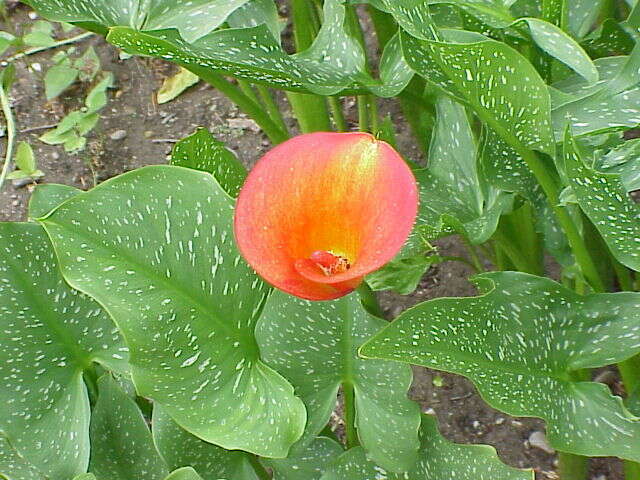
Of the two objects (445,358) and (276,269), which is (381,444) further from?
(276,269)

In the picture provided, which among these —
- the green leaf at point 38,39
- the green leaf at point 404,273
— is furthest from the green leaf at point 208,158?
the green leaf at point 38,39

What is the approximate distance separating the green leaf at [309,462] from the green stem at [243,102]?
415 mm

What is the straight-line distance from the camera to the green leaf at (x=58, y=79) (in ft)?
4.94

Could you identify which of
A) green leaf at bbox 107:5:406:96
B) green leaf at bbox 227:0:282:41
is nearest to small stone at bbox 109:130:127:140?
green leaf at bbox 227:0:282:41

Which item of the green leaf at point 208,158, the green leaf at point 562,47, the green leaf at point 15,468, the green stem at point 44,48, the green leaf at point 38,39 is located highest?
the green leaf at point 562,47

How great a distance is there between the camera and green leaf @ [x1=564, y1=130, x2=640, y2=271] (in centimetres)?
62

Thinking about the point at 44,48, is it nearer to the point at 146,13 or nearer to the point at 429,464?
the point at 146,13

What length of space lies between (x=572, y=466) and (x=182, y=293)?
542 millimetres

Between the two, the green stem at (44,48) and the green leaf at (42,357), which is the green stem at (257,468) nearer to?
the green leaf at (42,357)

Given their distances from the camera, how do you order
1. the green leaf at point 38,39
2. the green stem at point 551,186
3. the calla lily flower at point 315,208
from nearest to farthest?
1. the calla lily flower at point 315,208
2. the green stem at point 551,186
3. the green leaf at point 38,39

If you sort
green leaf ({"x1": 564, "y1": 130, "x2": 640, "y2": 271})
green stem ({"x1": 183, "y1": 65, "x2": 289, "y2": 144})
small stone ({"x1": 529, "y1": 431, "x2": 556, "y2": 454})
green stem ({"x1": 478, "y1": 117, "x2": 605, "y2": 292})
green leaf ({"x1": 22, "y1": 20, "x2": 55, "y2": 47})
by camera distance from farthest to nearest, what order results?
green leaf ({"x1": 22, "y1": 20, "x2": 55, "y2": 47}) → small stone ({"x1": 529, "y1": 431, "x2": 556, "y2": 454}) → green stem ({"x1": 183, "y1": 65, "x2": 289, "y2": 144}) → green stem ({"x1": 478, "y1": 117, "x2": 605, "y2": 292}) → green leaf ({"x1": 564, "y1": 130, "x2": 640, "y2": 271})

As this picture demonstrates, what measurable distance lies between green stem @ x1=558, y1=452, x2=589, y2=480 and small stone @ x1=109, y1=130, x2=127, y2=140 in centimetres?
97

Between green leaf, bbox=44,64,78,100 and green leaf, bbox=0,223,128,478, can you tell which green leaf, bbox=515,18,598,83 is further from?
green leaf, bbox=44,64,78,100

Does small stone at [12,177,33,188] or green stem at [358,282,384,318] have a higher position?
green stem at [358,282,384,318]
